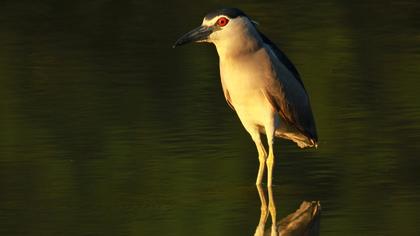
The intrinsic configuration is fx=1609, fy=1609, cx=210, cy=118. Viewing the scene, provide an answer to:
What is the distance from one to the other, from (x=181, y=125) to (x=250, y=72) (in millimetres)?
2185

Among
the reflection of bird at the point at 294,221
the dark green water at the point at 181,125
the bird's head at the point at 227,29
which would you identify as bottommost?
the dark green water at the point at 181,125

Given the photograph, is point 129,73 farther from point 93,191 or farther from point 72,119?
point 93,191

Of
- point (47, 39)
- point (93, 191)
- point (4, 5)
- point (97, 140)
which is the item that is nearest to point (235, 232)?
point (93, 191)

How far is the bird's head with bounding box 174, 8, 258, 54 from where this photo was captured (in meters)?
11.4

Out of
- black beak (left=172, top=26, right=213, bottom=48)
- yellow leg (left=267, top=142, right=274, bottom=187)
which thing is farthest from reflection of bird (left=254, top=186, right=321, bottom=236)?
black beak (left=172, top=26, right=213, bottom=48)

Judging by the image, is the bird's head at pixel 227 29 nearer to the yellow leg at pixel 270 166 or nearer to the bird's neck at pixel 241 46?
the bird's neck at pixel 241 46

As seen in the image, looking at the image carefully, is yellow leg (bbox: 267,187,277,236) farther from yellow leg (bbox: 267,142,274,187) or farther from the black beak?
the black beak

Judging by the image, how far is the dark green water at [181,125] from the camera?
34.6 feet

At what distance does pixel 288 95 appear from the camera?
1162 centimetres

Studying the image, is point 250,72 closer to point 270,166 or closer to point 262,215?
point 270,166

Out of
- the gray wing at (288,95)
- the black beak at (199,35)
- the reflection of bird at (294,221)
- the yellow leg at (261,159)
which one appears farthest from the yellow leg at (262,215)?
the black beak at (199,35)

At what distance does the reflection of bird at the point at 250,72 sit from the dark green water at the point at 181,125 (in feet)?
1.57

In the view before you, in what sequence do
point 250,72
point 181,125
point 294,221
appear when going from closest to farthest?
point 294,221 < point 250,72 < point 181,125

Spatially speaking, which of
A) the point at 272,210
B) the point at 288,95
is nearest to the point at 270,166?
the point at 288,95
